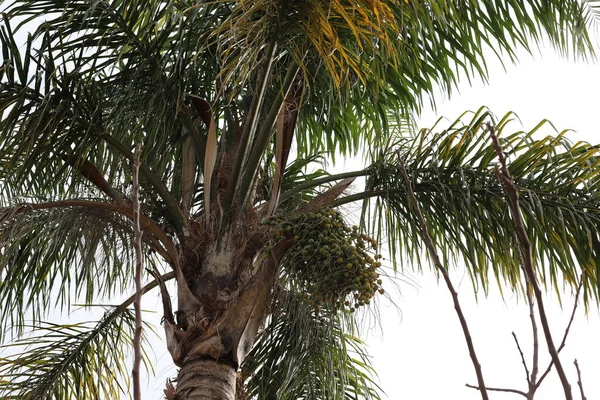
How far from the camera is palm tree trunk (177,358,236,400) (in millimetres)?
3816

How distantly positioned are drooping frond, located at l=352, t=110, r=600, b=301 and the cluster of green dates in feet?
1.58

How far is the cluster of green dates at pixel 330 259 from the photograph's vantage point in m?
3.94

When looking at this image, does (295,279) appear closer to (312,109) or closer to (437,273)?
(437,273)

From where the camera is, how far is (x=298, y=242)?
403cm

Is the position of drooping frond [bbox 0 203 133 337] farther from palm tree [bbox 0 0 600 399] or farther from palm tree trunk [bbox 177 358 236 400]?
palm tree trunk [bbox 177 358 236 400]

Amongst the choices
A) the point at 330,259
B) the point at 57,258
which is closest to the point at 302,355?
the point at 330,259

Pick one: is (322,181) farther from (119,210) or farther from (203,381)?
(203,381)

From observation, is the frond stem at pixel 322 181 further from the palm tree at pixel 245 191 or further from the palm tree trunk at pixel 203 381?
the palm tree trunk at pixel 203 381

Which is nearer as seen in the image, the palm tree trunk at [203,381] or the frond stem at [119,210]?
the palm tree trunk at [203,381]

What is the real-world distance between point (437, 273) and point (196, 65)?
181 centimetres

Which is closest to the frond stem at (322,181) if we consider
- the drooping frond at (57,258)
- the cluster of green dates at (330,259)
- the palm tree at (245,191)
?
the palm tree at (245,191)

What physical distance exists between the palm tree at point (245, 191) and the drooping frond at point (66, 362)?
0.01 meters

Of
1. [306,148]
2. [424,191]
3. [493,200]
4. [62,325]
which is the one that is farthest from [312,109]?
[62,325]

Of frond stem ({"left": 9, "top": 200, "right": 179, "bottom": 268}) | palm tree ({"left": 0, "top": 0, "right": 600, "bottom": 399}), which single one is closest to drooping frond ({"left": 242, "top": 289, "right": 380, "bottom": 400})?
palm tree ({"left": 0, "top": 0, "right": 600, "bottom": 399})
